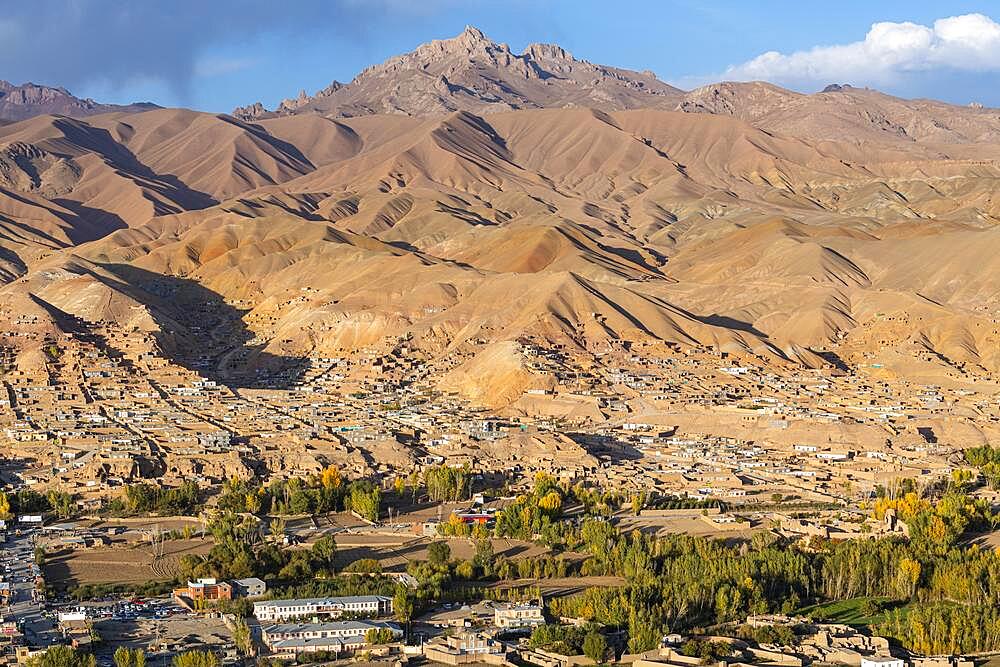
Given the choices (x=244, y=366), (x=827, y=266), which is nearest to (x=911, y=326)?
(x=827, y=266)

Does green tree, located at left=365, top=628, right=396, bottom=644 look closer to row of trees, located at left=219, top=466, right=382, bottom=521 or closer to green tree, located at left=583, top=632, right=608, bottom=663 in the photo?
green tree, located at left=583, top=632, right=608, bottom=663

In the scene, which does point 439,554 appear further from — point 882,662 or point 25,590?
point 882,662

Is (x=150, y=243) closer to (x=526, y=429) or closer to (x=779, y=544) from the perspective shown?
(x=526, y=429)

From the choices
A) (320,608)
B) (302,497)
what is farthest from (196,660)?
(302,497)

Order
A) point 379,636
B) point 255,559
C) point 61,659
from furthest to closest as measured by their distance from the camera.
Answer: point 255,559 < point 379,636 < point 61,659

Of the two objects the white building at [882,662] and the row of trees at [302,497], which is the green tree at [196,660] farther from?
the row of trees at [302,497]

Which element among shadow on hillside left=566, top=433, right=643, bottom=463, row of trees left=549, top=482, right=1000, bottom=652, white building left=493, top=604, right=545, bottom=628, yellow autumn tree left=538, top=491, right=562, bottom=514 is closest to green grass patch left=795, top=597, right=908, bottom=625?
row of trees left=549, top=482, right=1000, bottom=652
